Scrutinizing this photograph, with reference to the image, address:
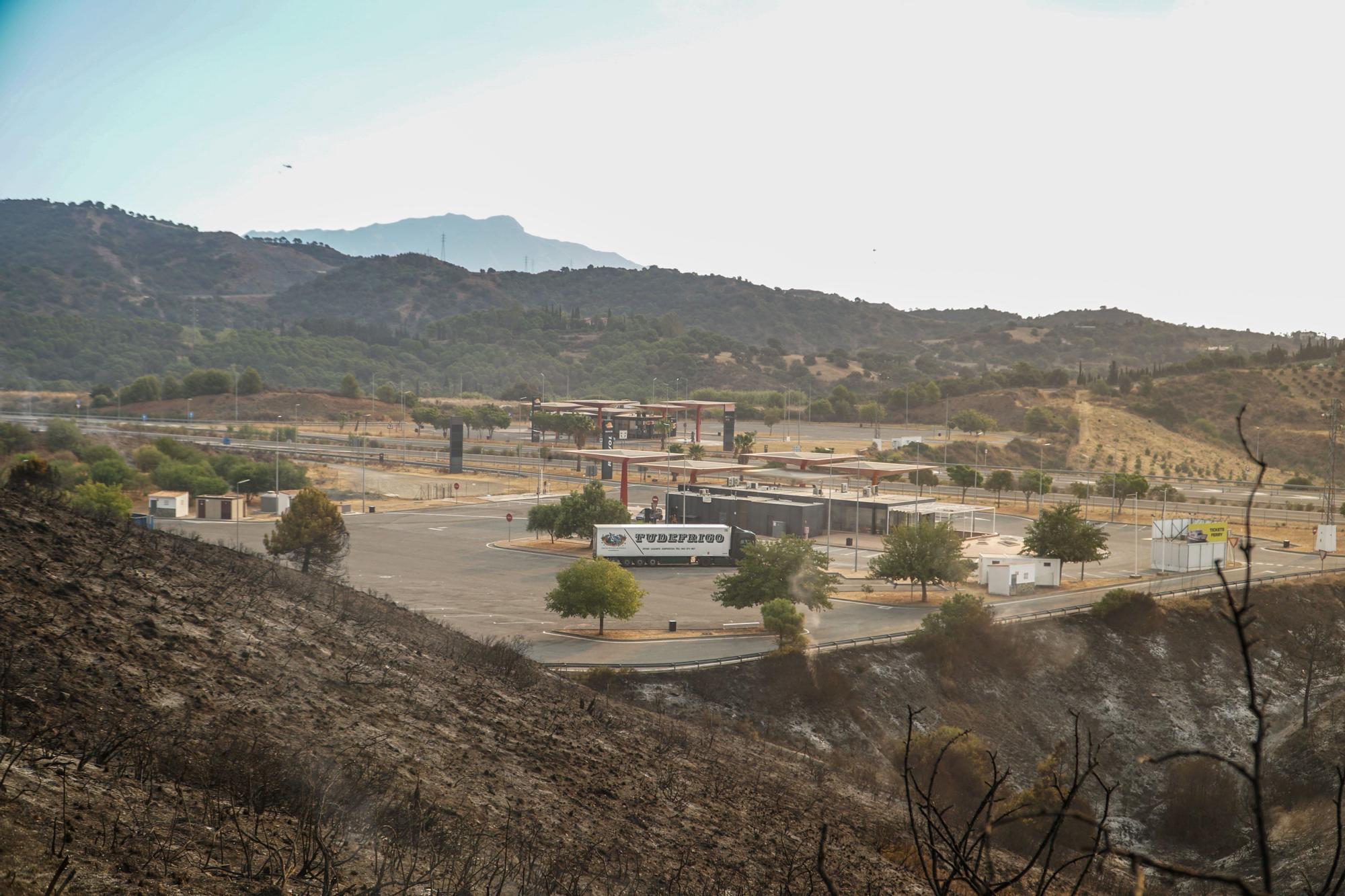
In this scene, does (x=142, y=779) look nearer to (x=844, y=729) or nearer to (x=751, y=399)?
(x=844, y=729)

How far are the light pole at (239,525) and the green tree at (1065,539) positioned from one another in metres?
33.9

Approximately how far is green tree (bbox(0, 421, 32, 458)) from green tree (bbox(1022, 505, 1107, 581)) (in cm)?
6193

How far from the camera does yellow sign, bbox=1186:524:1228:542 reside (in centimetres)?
5028

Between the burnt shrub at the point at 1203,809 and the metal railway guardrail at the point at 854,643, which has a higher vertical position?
the metal railway guardrail at the point at 854,643

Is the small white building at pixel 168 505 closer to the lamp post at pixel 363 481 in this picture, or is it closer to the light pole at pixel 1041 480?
the lamp post at pixel 363 481

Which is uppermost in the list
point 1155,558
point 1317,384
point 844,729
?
point 1317,384

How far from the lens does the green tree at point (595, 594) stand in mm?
36062

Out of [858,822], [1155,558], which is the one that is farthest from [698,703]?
[1155,558]

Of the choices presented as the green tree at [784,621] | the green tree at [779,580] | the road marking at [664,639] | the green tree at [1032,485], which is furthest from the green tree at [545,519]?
the green tree at [1032,485]

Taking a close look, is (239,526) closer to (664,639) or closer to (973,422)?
(664,639)

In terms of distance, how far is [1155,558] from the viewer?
165 feet


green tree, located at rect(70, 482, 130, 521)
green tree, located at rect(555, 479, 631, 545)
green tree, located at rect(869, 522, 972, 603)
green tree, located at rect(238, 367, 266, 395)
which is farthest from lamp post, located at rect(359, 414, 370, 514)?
green tree, located at rect(869, 522, 972, 603)

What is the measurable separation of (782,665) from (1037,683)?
9.56m

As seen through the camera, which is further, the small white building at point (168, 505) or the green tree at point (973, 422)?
the green tree at point (973, 422)
